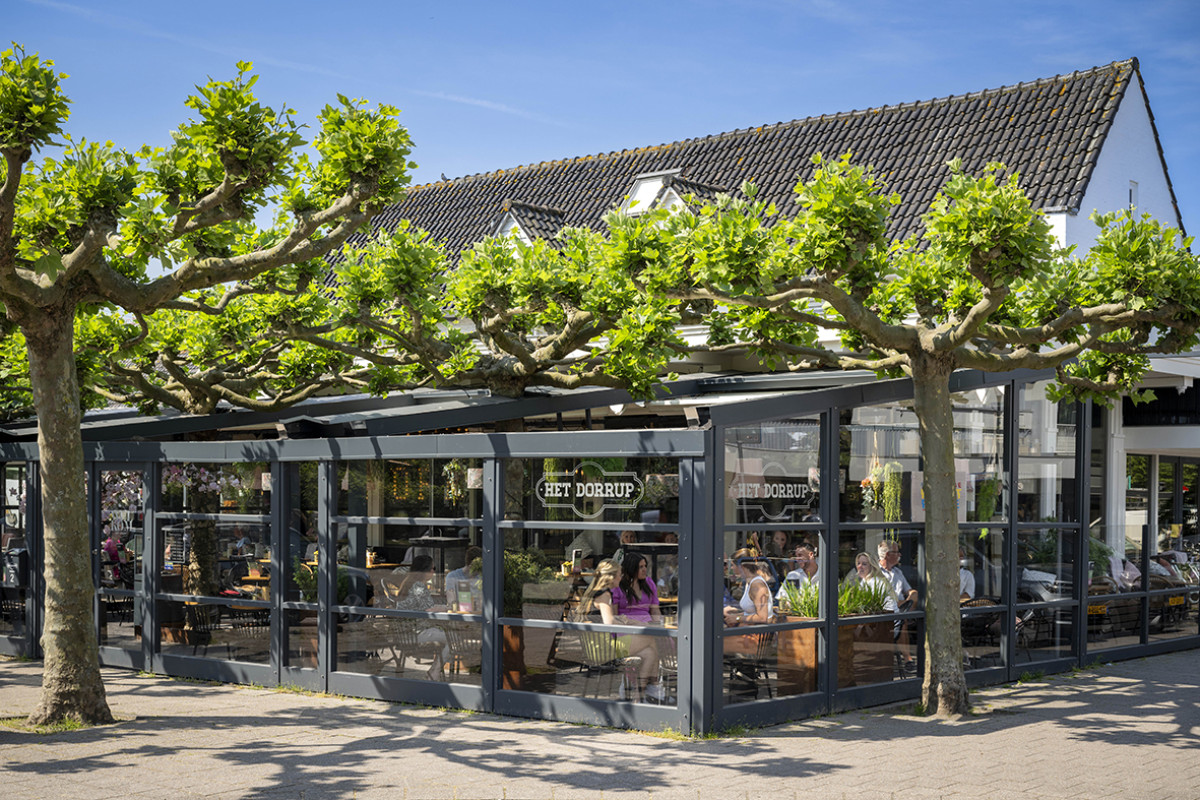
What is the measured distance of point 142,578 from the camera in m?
12.7

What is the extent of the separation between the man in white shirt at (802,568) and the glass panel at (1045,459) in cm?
317

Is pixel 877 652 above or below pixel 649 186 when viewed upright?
below

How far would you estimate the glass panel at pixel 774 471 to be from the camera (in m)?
9.79

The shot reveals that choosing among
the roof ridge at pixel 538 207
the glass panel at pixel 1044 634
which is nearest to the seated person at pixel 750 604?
the glass panel at pixel 1044 634

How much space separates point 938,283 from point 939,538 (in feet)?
7.08

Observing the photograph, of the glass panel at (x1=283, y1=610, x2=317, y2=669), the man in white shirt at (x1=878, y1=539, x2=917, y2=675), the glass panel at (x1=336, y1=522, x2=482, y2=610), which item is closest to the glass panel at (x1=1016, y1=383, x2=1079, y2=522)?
the man in white shirt at (x1=878, y1=539, x2=917, y2=675)

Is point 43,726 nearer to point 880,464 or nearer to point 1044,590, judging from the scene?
point 880,464

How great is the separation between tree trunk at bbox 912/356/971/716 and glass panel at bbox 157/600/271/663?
6.00 m

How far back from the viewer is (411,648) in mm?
10992

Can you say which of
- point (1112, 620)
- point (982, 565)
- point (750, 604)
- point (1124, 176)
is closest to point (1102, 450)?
point (1124, 176)

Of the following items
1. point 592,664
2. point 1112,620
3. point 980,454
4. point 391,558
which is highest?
point 980,454

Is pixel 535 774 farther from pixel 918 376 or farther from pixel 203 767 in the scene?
pixel 918 376

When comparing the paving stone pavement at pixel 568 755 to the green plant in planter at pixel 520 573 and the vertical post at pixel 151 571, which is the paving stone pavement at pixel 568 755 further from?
the vertical post at pixel 151 571

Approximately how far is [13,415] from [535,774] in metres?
13.6
